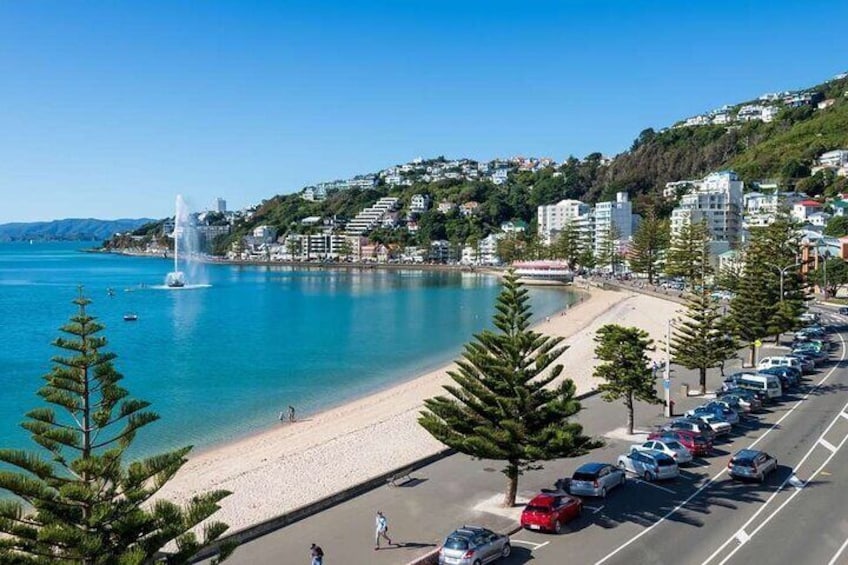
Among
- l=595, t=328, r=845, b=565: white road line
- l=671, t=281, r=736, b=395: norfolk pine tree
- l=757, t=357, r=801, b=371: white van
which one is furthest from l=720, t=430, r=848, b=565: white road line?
l=757, t=357, r=801, b=371: white van

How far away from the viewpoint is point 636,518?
1530 centimetres

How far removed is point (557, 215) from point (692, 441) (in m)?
135

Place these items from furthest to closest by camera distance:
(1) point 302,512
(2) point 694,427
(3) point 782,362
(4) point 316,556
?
(3) point 782,362 → (2) point 694,427 → (1) point 302,512 → (4) point 316,556

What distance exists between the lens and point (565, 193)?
176125 millimetres

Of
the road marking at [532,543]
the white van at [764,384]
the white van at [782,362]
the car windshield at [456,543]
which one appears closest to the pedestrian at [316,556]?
the car windshield at [456,543]

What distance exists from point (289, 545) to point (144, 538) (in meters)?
4.74

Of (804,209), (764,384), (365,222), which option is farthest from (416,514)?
(365,222)

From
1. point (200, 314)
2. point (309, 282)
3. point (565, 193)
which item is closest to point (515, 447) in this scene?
point (200, 314)

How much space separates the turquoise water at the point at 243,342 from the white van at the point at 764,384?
18.0 metres

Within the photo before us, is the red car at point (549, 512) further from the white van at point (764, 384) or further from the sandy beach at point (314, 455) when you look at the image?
the white van at point (764, 384)

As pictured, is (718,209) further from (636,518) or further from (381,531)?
(381,531)

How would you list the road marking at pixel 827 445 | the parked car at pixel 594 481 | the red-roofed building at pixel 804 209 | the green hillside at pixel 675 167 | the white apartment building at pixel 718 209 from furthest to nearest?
the green hillside at pixel 675 167 → the white apartment building at pixel 718 209 → the red-roofed building at pixel 804 209 → the road marking at pixel 827 445 → the parked car at pixel 594 481

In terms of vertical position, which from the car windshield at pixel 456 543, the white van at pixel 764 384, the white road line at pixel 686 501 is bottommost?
the white road line at pixel 686 501

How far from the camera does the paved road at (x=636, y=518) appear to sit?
532 inches
